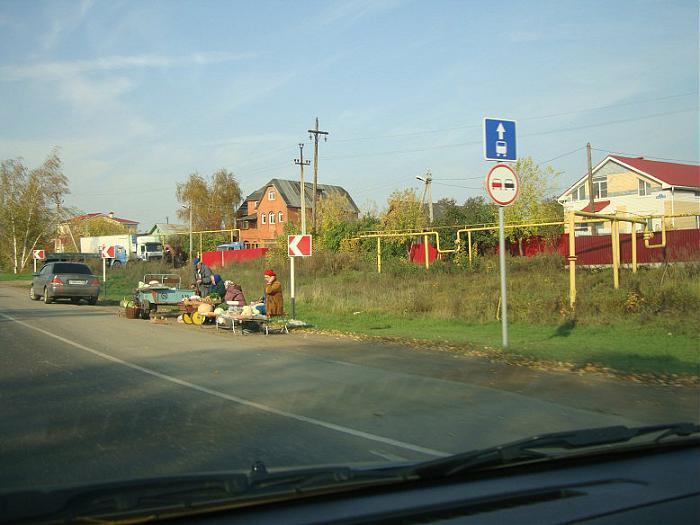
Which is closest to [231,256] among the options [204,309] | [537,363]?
[204,309]

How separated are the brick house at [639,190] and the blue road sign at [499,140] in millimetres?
35238

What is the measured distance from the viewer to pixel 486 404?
8305 mm

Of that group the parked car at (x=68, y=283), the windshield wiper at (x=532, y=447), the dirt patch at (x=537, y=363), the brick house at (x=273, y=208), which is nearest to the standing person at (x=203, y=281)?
the dirt patch at (x=537, y=363)

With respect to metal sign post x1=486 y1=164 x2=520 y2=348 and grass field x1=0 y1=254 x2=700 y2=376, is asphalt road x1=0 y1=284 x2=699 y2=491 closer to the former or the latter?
metal sign post x1=486 y1=164 x2=520 y2=348

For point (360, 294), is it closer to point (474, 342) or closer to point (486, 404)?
point (474, 342)

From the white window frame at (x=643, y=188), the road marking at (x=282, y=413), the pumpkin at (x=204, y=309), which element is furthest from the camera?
the white window frame at (x=643, y=188)

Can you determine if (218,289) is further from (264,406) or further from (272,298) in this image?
(264,406)

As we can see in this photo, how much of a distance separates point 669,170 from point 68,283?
45.0 metres

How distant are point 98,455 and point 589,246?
2482 centimetres

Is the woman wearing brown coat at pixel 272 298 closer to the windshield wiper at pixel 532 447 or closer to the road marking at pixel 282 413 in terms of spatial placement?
the road marking at pixel 282 413

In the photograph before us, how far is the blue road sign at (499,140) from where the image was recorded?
479 inches

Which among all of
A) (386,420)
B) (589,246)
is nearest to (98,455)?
(386,420)

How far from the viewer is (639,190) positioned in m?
50.5

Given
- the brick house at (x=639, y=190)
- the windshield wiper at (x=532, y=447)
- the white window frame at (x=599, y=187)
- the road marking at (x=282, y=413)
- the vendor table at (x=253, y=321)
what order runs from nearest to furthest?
the windshield wiper at (x=532, y=447), the road marking at (x=282, y=413), the vendor table at (x=253, y=321), the brick house at (x=639, y=190), the white window frame at (x=599, y=187)
